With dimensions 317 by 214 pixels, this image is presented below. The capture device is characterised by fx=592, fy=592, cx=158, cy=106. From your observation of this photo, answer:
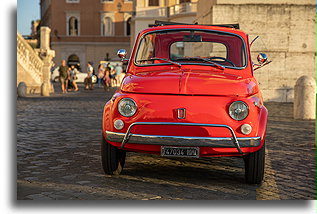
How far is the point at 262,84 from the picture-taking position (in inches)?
680

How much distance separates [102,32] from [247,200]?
2428 inches

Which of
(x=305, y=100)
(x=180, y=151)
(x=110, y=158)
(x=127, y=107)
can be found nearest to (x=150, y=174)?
(x=110, y=158)

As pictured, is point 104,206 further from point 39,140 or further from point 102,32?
point 102,32

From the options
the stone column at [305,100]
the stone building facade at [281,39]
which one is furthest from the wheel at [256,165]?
the stone building facade at [281,39]

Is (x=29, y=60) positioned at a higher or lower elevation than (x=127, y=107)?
higher

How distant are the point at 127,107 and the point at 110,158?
63cm

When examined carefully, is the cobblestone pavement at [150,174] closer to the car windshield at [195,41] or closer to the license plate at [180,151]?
the license plate at [180,151]

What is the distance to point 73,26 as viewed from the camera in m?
65.8

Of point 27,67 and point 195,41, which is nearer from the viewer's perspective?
point 195,41

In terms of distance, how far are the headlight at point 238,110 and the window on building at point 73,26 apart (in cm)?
6127

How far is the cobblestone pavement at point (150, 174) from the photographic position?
539cm

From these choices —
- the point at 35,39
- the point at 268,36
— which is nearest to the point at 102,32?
the point at 35,39

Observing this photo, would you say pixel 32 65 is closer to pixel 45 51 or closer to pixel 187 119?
pixel 45 51

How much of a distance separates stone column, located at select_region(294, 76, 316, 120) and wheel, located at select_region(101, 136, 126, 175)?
8.09m
